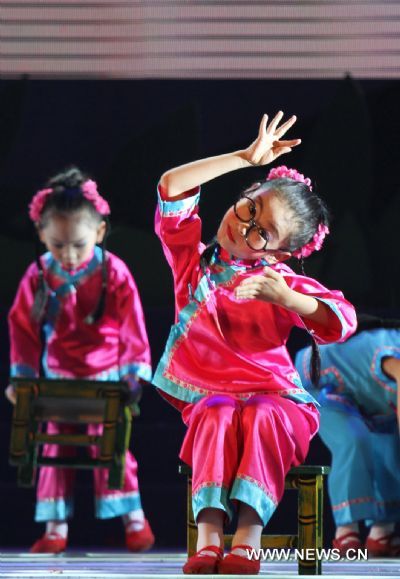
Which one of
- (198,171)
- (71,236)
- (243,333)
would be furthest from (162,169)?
(243,333)

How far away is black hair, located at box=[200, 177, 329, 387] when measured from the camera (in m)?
2.30

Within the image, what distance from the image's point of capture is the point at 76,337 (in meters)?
2.74

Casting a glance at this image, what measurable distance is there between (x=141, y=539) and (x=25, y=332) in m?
0.65

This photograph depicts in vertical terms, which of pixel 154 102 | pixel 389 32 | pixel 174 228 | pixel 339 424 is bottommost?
pixel 339 424

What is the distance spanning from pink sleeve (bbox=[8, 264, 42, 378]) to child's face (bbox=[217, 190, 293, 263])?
2.23 ft

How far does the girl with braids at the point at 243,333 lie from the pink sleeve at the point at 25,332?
56 centimetres

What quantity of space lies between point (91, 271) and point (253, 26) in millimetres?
799

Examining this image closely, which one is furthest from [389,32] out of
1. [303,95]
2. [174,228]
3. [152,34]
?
[174,228]

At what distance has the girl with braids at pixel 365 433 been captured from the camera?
108 inches

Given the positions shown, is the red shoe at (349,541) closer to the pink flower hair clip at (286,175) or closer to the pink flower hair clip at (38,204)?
the pink flower hair clip at (286,175)

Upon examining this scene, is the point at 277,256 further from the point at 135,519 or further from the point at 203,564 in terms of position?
the point at 135,519

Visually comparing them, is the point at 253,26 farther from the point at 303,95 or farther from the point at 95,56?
the point at 95,56

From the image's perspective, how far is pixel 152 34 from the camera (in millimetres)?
2727

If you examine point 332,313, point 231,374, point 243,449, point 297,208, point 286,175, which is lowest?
point 243,449
